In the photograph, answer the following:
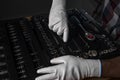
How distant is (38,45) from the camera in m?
0.94

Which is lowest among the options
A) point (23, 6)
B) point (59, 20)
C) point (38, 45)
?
point (38, 45)

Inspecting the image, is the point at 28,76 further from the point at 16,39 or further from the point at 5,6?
the point at 5,6

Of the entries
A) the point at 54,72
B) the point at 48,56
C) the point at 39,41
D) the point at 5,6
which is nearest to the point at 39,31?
the point at 39,41

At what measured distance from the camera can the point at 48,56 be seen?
89 centimetres

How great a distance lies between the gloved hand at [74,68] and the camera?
81 cm

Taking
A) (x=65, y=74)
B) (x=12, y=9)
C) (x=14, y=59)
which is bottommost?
(x=65, y=74)

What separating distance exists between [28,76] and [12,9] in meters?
1.12

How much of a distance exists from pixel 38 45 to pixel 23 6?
3.16ft

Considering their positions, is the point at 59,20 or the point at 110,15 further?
the point at 110,15

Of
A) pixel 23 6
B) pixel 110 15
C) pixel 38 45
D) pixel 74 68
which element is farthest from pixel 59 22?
pixel 23 6

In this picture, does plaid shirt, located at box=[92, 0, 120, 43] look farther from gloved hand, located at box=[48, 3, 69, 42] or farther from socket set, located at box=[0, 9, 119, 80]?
gloved hand, located at box=[48, 3, 69, 42]

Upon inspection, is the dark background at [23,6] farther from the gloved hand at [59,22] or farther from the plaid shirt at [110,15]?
the gloved hand at [59,22]

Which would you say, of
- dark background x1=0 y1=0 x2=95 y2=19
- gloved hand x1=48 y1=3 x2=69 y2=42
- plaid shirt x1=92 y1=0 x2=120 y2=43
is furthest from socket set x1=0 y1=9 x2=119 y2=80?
dark background x1=0 y1=0 x2=95 y2=19

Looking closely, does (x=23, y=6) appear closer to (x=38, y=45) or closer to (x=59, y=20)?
(x=59, y=20)
